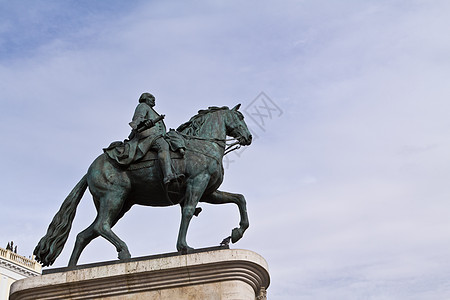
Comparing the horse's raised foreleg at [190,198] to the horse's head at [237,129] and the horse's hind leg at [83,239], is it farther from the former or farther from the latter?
the horse's hind leg at [83,239]

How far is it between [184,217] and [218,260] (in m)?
1.41

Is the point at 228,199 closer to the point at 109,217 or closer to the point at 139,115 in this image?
the point at 109,217

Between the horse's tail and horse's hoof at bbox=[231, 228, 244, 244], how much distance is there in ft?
9.83

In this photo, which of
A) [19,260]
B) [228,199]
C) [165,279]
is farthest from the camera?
[19,260]

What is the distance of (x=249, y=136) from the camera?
1205 cm

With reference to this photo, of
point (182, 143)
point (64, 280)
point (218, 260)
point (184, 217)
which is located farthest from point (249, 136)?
point (64, 280)

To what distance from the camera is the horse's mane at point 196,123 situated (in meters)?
11.9

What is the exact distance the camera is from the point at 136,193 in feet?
37.1

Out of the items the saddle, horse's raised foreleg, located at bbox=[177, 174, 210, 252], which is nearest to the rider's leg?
the saddle

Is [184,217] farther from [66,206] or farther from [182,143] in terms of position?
[66,206]

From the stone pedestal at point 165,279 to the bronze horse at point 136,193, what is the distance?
69cm

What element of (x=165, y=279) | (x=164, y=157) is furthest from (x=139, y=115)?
(x=165, y=279)

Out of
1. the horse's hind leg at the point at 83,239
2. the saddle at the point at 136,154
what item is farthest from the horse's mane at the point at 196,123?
the horse's hind leg at the point at 83,239

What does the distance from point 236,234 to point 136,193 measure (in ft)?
6.63
